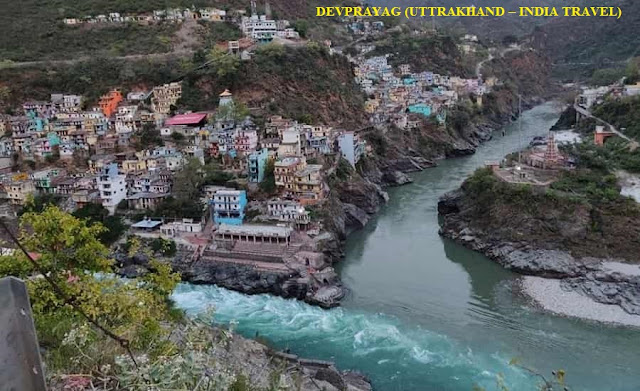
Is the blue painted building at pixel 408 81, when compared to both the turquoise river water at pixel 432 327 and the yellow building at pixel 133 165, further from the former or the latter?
the yellow building at pixel 133 165

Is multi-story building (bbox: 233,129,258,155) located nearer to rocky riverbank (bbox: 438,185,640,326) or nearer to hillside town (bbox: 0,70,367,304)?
hillside town (bbox: 0,70,367,304)

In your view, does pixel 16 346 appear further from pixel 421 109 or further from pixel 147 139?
pixel 421 109

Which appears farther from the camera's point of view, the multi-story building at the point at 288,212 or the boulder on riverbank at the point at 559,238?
the multi-story building at the point at 288,212

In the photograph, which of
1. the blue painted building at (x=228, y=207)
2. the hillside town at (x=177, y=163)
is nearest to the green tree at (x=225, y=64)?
the hillside town at (x=177, y=163)

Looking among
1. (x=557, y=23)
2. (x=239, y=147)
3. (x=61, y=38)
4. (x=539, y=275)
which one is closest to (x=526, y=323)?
(x=539, y=275)

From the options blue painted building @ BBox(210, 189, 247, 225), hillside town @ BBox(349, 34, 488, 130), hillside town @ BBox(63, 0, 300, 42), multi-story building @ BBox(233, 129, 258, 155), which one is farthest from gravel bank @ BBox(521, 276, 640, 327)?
hillside town @ BBox(63, 0, 300, 42)

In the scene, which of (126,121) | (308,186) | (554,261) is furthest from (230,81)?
(554,261)
